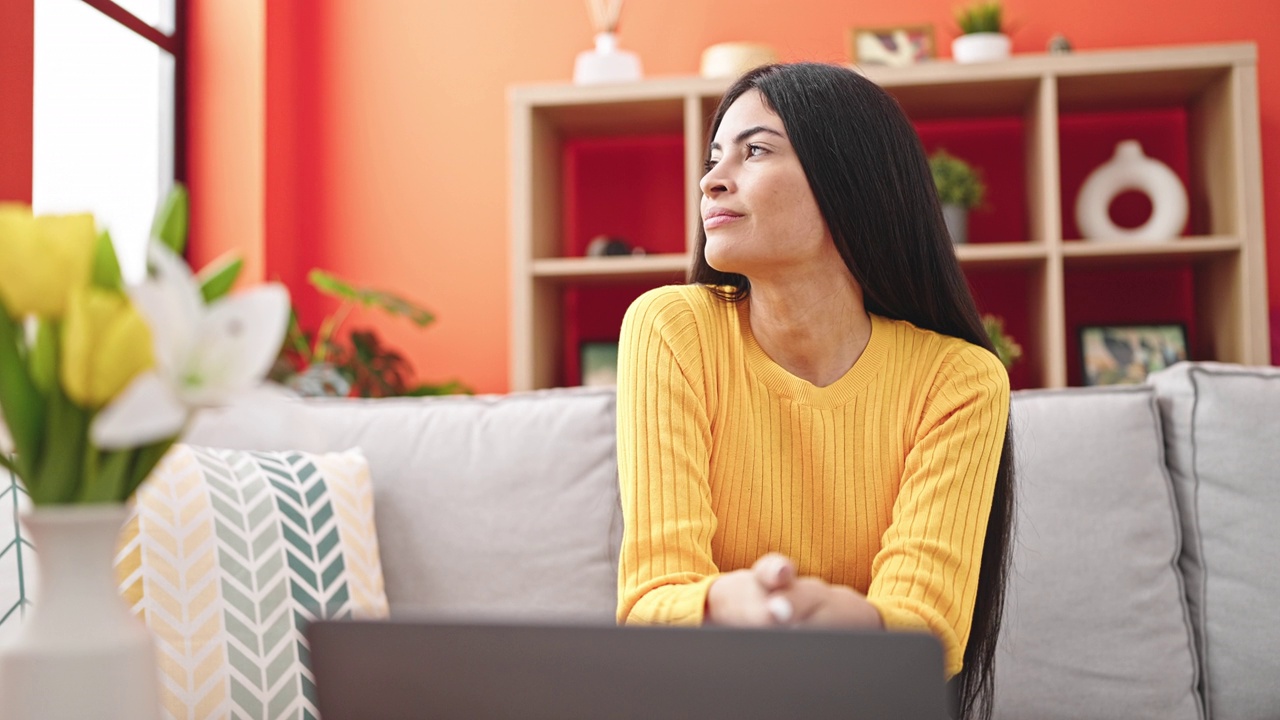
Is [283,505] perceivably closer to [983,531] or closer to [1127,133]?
[983,531]

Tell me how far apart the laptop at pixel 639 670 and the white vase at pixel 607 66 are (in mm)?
2304

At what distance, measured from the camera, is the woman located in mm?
1266

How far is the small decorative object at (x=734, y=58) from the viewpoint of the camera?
2721mm

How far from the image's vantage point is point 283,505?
1.52 m

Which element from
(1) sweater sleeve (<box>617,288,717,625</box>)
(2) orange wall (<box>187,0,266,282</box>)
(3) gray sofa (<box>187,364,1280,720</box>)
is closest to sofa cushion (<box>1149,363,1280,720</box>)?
(3) gray sofa (<box>187,364,1280,720</box>)

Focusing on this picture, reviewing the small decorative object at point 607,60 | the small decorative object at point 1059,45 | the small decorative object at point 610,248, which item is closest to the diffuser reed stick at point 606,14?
the small decorative object at point 607,60

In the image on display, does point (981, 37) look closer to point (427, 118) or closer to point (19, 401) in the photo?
point (427, 118)

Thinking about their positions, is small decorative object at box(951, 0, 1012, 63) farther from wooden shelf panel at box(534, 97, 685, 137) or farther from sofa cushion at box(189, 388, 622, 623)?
sofa cushion at box(189, 388, 622, 623)

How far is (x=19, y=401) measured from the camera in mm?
534

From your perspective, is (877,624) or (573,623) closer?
(573,623)

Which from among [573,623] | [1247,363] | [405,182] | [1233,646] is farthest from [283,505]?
[1247,363]

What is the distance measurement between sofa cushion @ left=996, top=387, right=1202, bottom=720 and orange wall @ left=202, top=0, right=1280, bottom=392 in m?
1.58

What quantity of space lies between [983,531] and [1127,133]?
1995 millimetres

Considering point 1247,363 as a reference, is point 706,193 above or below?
above
